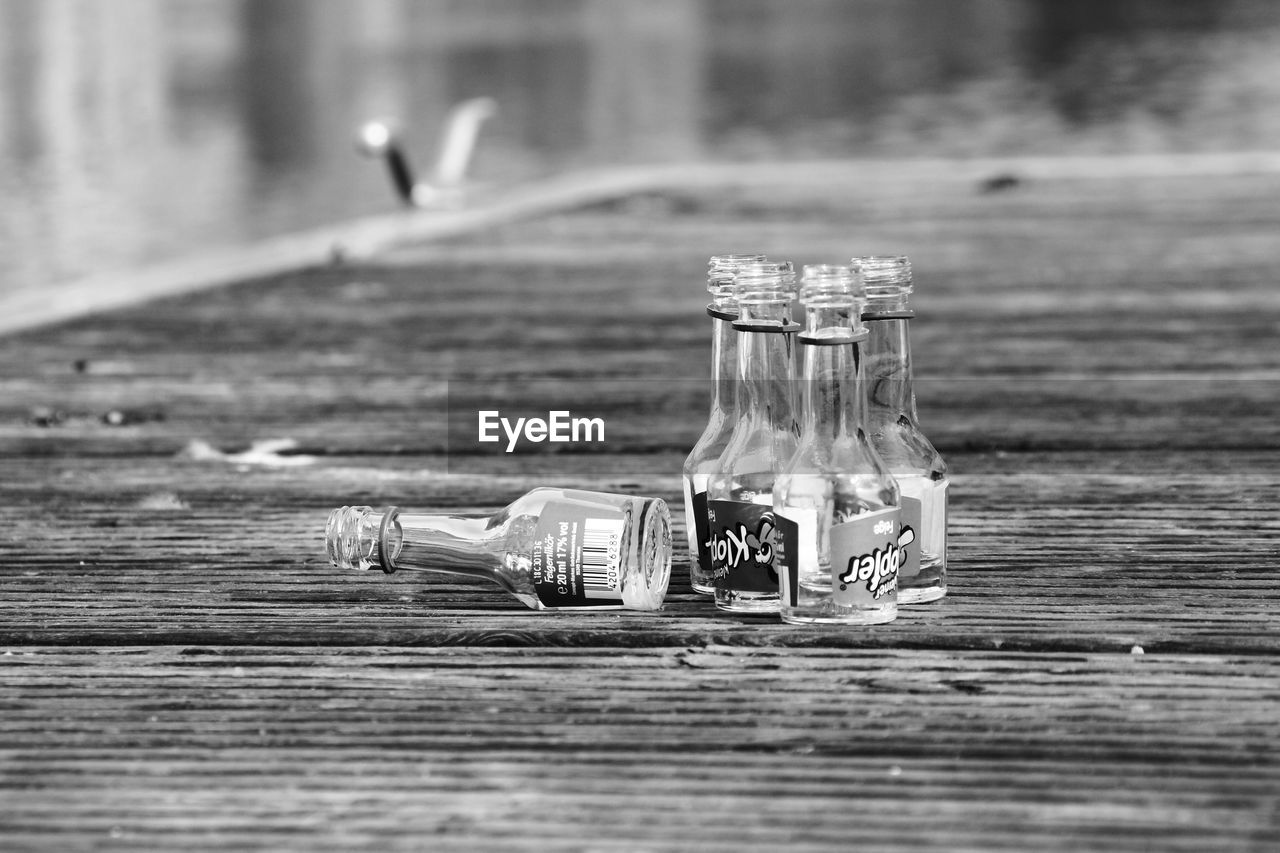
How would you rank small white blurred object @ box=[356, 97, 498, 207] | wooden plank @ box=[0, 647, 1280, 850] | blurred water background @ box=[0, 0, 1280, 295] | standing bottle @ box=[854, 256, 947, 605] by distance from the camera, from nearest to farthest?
wooden plank @ box=[0, 647, 1280, 850] → standing bottle @ box=[854, 256, 947, 605] → small white blurred object @ box=[356, 97, 498, 207] → blurred water background @ box=[0, 0, 1280, 295]

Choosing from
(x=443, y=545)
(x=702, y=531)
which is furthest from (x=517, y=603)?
(x=702, y=531)

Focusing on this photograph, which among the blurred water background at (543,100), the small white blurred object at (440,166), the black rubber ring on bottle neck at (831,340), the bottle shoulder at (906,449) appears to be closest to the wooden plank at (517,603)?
the bottle shoulder at (906,449)

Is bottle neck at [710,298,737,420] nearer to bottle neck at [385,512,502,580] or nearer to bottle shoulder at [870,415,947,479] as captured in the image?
bottle shoulder at [870,415,947,479]

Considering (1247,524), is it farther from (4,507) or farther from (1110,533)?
(4,507)

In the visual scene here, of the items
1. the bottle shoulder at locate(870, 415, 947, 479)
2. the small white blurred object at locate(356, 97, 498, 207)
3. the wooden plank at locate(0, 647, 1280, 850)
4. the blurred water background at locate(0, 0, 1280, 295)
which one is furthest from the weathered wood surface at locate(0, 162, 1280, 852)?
the blurred water background at locate(0, 0, 1280, 295)

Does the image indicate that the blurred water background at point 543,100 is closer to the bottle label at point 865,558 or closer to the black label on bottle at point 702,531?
the black label on bottle at point 702,531

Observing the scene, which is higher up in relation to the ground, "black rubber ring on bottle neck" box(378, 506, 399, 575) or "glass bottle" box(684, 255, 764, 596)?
"glass bottle" box(684, 255, 764, 596)

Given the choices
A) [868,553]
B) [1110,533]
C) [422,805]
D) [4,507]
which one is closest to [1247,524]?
[1110,533]
